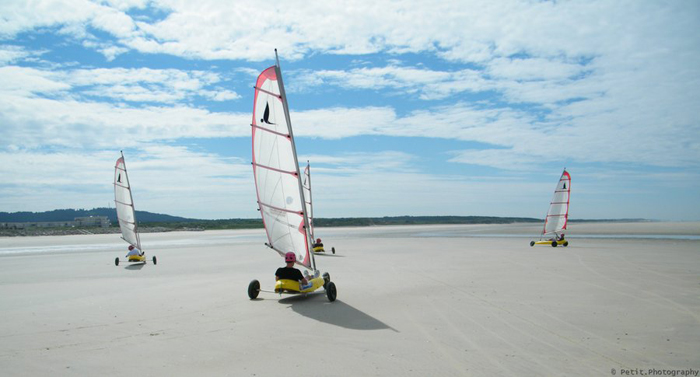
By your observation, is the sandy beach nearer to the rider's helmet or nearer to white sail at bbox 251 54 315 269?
the rider's helmet

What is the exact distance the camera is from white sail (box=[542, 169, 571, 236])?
34250 millimetres

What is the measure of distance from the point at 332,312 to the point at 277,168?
408 centimetres

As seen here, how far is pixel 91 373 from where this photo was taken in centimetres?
632

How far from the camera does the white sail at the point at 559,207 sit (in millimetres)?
34250

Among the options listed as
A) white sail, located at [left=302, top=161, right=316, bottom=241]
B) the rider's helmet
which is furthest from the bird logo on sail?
white sail, located at [left=302, top=161, right=316, bottom=241]

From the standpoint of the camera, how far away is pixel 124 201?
26016mm

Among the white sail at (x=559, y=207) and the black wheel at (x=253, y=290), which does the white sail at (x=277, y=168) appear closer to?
the black wheel at (x=253, y=290)

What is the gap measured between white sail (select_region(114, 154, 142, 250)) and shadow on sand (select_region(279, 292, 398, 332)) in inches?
663

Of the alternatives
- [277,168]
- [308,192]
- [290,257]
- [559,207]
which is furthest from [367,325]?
[559,207]

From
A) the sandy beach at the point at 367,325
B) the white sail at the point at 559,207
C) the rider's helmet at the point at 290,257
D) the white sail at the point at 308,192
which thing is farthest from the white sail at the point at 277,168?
the white sail at the point at 559,207

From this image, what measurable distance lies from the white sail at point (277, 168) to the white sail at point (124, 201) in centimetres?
1570

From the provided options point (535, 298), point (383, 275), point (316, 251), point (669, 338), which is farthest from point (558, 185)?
point (669, 338)

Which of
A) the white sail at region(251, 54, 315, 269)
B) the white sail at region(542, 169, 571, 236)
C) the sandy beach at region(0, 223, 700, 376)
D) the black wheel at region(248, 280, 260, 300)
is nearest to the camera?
the sandy beach at region(0, 223, 700, 376)

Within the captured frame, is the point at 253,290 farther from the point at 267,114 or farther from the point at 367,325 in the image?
the point at 267,114
